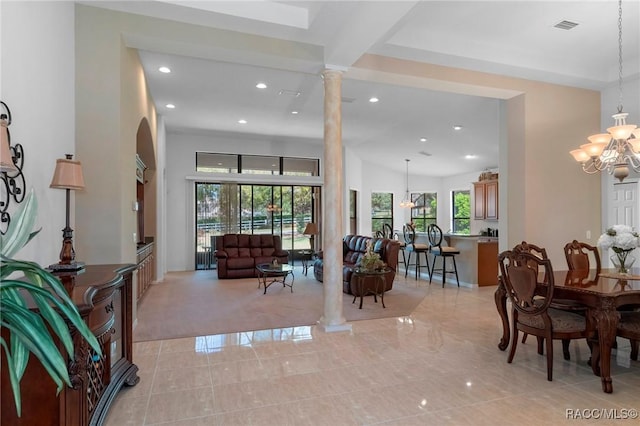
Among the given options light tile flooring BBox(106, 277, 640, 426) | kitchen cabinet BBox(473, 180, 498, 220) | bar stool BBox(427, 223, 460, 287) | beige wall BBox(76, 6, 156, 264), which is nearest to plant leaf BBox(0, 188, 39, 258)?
light tile flooring BBox(106, 277, 640, 426)

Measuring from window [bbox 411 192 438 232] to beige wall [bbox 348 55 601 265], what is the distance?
727 cm

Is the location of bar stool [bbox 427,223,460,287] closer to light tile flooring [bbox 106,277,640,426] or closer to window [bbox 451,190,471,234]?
light tile flooring [bbox 106,277,640,426]

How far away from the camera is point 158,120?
7609mm

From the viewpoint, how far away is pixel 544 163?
5266 mm

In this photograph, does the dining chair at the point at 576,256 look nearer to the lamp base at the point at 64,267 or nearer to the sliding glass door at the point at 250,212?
the lamp base at the point at 64,267

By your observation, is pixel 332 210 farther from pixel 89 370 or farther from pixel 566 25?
pixel 566 25

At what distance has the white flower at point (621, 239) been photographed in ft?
10.4

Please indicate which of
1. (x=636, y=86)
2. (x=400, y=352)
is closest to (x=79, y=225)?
(x=400, y=352)

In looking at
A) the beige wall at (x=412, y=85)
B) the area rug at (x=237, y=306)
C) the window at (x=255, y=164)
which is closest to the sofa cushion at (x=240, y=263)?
the area rug at (x=237, y=306)

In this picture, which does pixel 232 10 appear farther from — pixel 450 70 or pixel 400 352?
pixel 400 352

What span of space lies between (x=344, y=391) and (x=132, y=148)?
11.0ft

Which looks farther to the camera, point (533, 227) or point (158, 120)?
point (158, 120)

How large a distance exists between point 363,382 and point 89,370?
190cm

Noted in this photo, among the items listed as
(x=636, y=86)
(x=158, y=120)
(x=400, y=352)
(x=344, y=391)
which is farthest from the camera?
(x=158, y=120)
